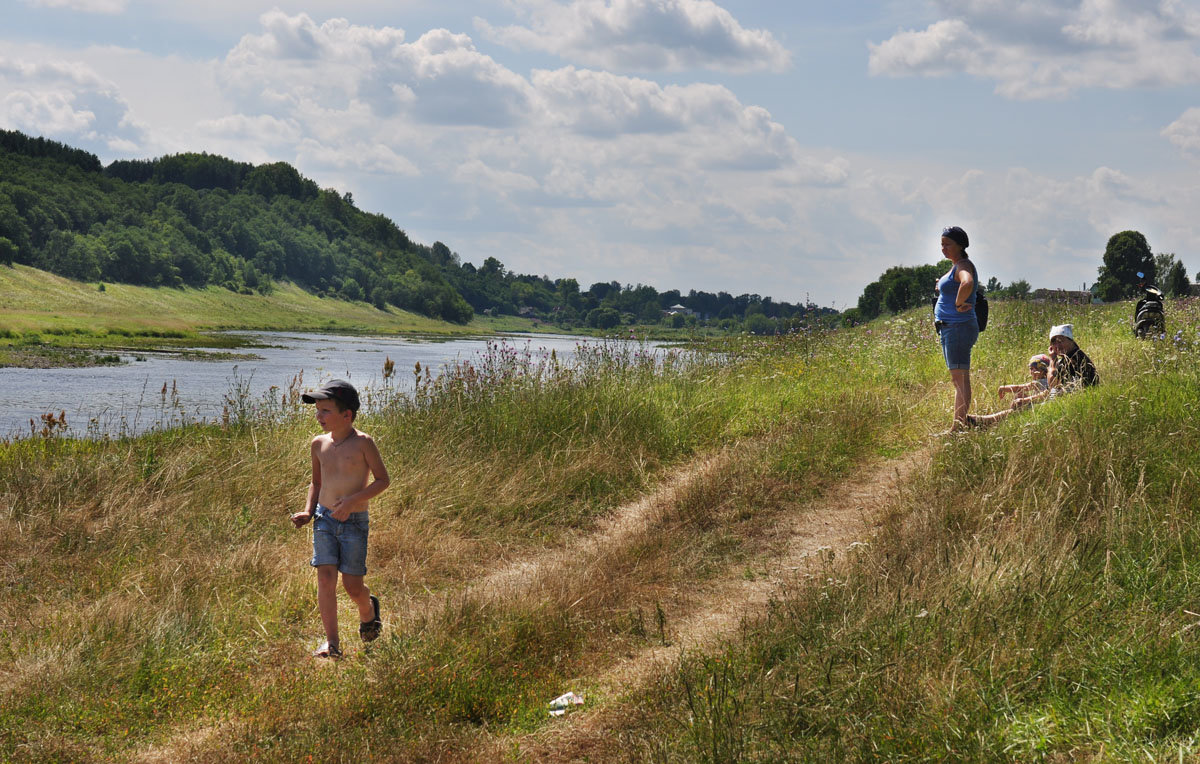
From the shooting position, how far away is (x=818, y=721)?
376cm

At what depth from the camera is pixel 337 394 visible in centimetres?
522

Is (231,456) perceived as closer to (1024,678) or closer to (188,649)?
(188,649)

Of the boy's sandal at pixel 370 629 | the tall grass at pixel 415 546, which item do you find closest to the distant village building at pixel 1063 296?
the tall grass at pixel 415 546

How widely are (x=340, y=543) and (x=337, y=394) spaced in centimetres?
83

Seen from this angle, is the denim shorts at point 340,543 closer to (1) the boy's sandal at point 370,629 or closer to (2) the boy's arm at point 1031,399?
(1) the boy's sandal at point 370,629

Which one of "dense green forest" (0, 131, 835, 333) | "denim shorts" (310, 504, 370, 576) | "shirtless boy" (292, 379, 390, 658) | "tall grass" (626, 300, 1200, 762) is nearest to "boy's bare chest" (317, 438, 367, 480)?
"shirtless boy" (292, 379, 390, 658)

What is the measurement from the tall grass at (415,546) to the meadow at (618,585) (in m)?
0.03

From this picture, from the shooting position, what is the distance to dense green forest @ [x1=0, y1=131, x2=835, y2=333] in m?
121

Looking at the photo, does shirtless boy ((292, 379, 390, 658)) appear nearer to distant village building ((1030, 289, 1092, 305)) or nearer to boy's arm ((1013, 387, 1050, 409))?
boy's arm ((1013, 387, 1050, 409))

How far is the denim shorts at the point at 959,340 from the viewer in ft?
29.2

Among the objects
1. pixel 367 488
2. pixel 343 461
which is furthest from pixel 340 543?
pixel 343 461

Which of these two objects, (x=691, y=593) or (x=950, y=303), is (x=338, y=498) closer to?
(x=691, y=593)

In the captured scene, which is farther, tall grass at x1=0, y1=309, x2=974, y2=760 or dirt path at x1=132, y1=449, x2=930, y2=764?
tall grass at x1=0, y1=309, x2=974, y2=760

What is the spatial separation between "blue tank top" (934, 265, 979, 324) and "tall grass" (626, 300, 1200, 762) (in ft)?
7.39
